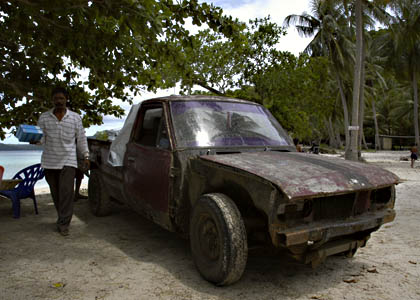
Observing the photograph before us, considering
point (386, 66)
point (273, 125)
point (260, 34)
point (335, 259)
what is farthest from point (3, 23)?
point (386, 66)

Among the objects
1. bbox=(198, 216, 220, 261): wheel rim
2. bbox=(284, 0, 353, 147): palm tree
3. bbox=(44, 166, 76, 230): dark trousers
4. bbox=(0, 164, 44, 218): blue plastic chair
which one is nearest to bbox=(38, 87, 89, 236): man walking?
bbox=(44, 166, 76, 230): dark trousers

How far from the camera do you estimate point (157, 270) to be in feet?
11.8

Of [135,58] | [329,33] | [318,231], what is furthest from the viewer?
[329,33]

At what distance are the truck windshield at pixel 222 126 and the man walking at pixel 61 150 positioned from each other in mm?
1615

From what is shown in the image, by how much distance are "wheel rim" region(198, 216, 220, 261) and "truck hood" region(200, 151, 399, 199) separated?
0.57 metres

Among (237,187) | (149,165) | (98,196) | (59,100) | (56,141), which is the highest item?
(59,100)

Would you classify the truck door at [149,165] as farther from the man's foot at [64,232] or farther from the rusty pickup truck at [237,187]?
the man's foot at [64,232]

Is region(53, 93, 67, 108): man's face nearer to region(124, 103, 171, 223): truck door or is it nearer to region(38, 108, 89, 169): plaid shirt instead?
region(38, 108, 89, 169): plaid shirt

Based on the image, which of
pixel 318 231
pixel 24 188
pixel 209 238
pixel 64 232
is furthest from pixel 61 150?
pixel 318 231

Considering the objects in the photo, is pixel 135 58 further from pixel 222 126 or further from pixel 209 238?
pixel 209 238

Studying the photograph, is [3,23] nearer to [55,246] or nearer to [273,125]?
[55,246]

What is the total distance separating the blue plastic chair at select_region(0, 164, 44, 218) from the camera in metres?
5.77

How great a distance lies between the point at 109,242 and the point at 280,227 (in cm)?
255

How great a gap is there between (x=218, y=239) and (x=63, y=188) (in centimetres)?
262
